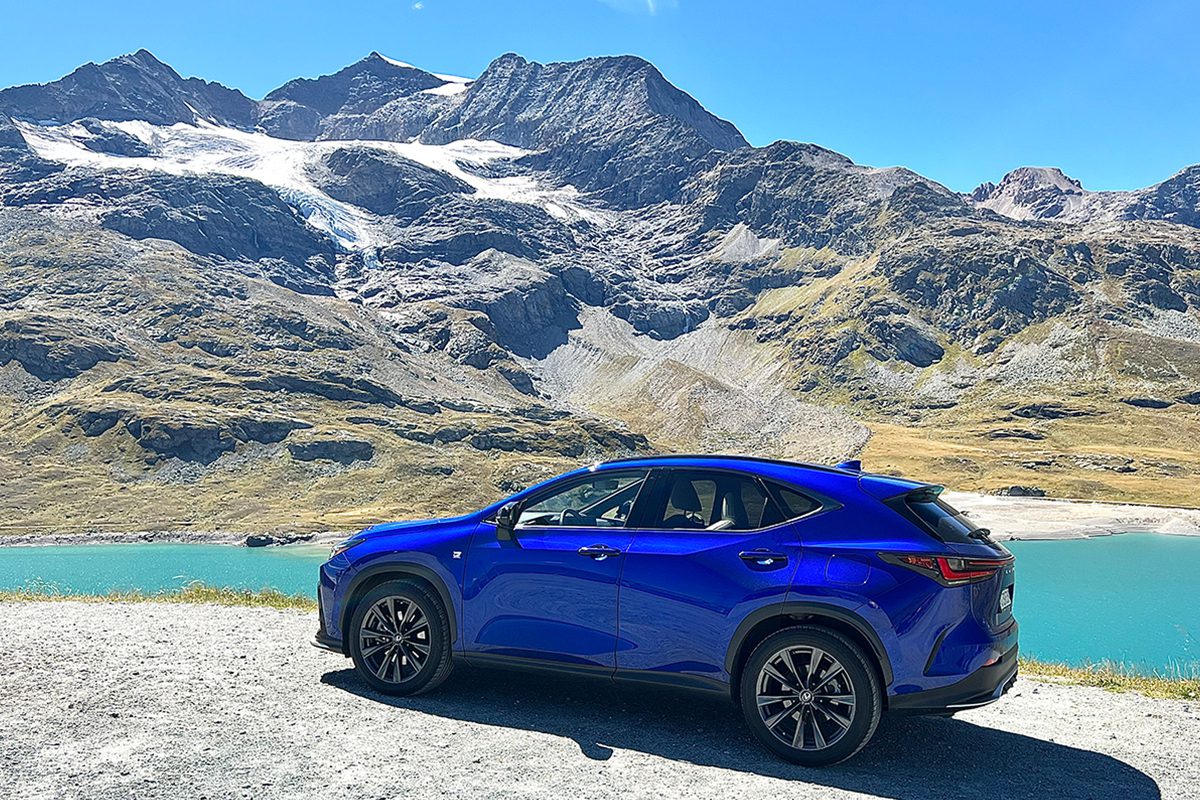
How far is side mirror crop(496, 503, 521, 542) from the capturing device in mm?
8750

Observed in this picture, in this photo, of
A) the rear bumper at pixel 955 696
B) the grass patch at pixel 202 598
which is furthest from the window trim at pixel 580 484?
the grass patch at pixel 202 598

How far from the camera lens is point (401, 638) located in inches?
362

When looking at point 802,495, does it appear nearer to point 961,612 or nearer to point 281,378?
point 961,612

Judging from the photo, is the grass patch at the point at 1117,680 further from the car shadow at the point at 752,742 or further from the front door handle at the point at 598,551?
the front door handle at the point at 598,551

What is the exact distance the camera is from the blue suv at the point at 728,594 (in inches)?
284

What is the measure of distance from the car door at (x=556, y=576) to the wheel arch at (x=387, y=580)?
0.70 ft

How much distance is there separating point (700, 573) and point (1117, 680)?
7.52m

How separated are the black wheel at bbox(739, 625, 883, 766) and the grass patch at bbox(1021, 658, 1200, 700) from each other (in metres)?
5.77

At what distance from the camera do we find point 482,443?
168500 millimetres

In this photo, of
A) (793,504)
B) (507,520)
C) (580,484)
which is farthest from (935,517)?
(507,520)

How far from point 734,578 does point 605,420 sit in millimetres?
187740

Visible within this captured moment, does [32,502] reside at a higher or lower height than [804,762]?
lower

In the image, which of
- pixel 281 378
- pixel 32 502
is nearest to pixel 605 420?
pixel 281 378

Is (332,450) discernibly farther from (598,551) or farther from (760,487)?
(760,487)
